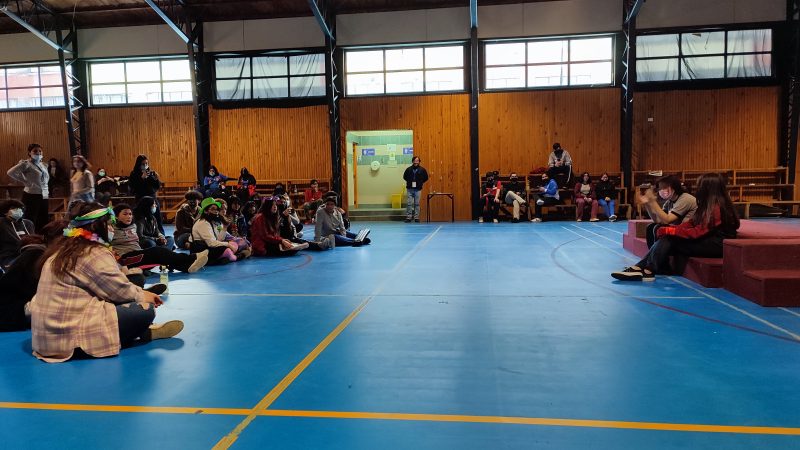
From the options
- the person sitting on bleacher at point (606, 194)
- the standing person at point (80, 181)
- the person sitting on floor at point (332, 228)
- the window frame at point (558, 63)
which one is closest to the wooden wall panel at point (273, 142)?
the window frame at point (558, 63)

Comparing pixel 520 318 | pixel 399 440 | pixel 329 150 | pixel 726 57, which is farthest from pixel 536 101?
pixel 399 440

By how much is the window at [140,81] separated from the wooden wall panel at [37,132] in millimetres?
1484

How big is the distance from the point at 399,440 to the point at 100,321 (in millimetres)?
2349

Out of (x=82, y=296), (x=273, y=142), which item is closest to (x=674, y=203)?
(x=82, y=296)

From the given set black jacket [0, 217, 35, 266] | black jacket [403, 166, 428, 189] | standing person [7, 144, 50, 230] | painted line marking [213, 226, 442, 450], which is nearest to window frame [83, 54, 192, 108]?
black jacket [403, 166, 428, 189]

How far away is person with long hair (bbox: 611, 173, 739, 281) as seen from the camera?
5719mm

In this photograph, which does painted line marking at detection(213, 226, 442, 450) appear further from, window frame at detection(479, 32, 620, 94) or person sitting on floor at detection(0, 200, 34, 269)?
window frame at detection(479, 32, 620, 94)

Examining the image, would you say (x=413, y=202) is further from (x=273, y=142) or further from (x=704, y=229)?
(x=704, y=229)

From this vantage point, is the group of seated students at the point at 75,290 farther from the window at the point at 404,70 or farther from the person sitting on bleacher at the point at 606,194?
the person sitting on bleacher at the point at 606,194

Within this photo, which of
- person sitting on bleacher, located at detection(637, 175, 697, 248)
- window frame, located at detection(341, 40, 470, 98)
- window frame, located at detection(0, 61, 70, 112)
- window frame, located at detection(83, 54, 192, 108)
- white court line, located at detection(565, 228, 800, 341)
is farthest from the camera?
window frame, located at detection(0, 61, 70, 112)

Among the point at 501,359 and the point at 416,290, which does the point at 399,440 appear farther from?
the point at 416,290

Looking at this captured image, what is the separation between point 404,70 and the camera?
16719 mm

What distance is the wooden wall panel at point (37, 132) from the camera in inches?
707

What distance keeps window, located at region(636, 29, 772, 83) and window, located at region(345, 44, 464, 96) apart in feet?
18.3
